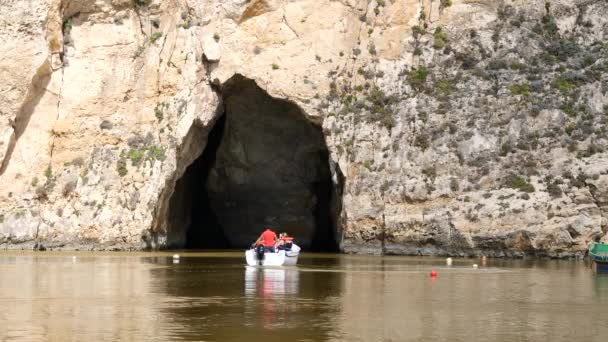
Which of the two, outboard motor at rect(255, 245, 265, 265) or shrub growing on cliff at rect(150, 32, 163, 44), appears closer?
outboard motor at rect(255, 245, 265, 265)

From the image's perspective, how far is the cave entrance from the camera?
67375mm

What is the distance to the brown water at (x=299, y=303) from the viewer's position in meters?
20.3

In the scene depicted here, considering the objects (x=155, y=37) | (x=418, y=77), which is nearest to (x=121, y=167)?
(x=155, y=37)

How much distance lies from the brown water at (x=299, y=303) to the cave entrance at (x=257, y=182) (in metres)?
25.4

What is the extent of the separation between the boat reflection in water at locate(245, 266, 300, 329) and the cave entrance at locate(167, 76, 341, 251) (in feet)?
86.4

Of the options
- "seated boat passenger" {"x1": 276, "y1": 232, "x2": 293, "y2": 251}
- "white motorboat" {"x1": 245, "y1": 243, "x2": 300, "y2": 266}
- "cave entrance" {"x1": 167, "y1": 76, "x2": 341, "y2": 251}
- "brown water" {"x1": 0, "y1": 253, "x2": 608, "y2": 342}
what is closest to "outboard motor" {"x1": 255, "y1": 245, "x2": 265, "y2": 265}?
"white motorboat" {"x1": 245, "y1": 243, "x2": 300, "y2": 266}

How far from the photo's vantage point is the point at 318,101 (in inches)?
2388

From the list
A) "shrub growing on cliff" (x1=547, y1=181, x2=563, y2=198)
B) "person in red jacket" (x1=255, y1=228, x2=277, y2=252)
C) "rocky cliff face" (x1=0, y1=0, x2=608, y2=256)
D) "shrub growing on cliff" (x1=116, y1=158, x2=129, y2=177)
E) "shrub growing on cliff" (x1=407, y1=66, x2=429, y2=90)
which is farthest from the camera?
"shrub growing on cliff" (x1=116, y1=158, x2=129, y2=177)

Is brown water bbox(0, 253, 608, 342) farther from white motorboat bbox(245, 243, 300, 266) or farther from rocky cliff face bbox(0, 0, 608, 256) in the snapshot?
rocky cliff face bbox(0, 0, 608, 256)

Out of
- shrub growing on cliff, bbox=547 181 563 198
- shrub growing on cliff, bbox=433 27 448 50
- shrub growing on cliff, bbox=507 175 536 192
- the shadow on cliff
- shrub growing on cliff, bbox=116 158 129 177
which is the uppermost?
shrub growing on cliff, bbox=433 27 448 50

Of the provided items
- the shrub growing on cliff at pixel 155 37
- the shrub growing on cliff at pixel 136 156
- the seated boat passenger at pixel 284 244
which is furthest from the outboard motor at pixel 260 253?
the shrub growing on cliff at pixel 155 37

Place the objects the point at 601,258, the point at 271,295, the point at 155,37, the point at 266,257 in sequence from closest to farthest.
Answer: the point at 271,295, the point at 601,258, the point at 266,257, the point at 155,37

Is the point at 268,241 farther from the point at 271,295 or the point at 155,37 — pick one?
the point at 155,37

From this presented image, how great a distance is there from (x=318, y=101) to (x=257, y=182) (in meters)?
11.4
